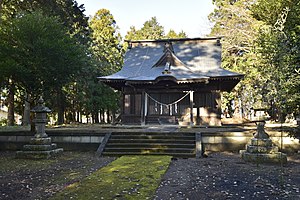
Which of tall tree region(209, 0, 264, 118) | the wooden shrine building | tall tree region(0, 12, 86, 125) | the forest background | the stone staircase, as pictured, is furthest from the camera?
tall tree region(209, 0, 264, 118)

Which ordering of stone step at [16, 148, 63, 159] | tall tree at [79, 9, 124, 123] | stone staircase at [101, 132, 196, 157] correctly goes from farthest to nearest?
1. tall tree at [79, 9, 124, 123]
2. stone staircase at [101, 132, 196, 157]
3. stone step at [16, 148, 63, 159]

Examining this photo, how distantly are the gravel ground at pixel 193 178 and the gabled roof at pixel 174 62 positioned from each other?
8.18 m

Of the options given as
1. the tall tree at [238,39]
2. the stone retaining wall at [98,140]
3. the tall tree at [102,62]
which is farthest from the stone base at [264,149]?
the tall tree at [102,62]

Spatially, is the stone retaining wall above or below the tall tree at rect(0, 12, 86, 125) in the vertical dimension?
below

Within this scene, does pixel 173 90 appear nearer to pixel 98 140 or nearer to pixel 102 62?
pixel 98 140

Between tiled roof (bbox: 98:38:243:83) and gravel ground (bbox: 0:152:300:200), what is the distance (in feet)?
27.4

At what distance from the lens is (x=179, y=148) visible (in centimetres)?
929

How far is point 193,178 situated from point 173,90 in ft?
37.0

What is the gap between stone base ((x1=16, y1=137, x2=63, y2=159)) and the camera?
345 inches

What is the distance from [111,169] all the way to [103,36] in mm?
29723

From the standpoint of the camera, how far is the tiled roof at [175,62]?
16078 millimetres

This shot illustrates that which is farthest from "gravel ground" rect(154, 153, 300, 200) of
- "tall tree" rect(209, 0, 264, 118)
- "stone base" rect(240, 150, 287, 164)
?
"tall tree" rect(209, 0, 264, 118)

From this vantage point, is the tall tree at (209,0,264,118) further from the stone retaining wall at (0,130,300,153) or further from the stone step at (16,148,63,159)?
the stone step at (16,148,63,159)

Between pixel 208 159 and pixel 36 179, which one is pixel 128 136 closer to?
pixel 208 159
